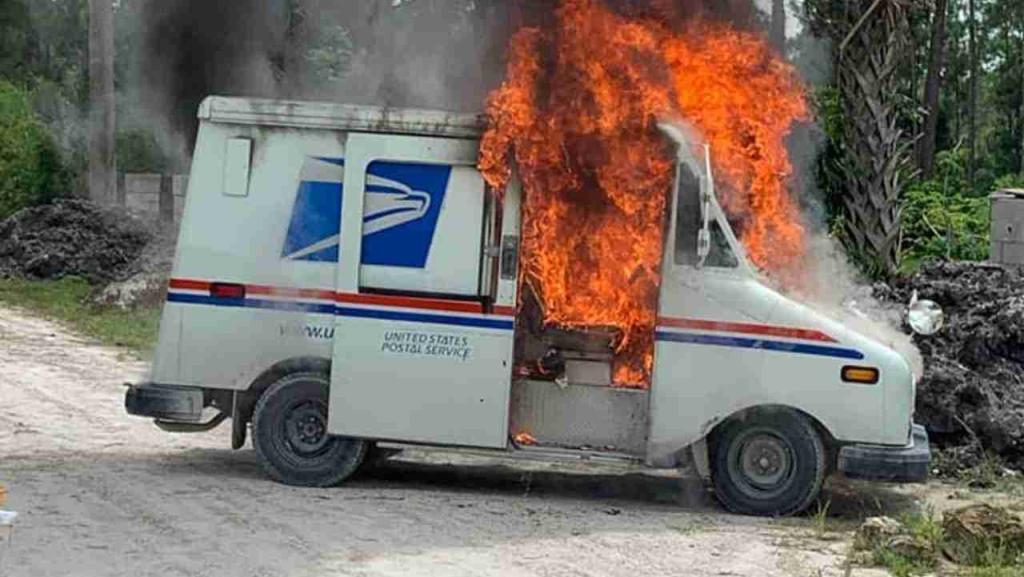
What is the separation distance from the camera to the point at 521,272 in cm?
1025

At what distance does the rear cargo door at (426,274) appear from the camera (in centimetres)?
1026

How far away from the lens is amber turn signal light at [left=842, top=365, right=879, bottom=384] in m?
9.98

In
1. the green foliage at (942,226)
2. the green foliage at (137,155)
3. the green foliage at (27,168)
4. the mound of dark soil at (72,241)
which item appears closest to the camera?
the green foliage at (942,226)

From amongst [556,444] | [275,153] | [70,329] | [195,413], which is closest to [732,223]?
[556,444]

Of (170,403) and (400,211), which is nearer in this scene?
(400,211)

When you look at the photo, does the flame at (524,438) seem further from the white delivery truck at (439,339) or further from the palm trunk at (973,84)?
the palm trunk at (973,84)

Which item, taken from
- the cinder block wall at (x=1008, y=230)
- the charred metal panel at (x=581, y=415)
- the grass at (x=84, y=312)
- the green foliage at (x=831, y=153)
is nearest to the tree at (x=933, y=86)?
the cinder block wall at (x=1008, y=230)

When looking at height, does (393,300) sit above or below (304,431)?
above

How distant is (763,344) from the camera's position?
10078 mm

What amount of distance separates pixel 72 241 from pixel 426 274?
65.1 ft

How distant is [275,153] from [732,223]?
3.05 m

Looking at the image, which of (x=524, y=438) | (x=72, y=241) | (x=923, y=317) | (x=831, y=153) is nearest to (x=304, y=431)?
(x=524, y=438)

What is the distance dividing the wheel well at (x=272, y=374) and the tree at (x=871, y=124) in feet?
25.0

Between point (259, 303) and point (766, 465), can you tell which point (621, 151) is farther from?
point (259, 303)
